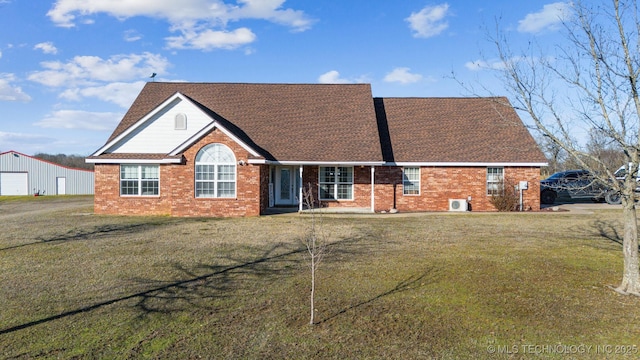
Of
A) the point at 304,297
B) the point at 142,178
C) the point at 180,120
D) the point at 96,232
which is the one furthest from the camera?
the point at 180,120

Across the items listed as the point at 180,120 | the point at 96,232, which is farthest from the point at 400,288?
the point at 180,120

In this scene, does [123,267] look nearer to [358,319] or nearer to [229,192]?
[358,319]

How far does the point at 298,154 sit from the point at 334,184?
2599 mm

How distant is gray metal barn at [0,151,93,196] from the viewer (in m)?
45.5

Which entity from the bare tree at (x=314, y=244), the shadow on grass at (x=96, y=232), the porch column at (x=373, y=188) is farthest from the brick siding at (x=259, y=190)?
the bare tree at (x=314, y=244)

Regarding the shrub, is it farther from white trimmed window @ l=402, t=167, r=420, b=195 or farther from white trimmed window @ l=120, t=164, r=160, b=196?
white trimmed window @ l=120, t=164, r=160, b=196

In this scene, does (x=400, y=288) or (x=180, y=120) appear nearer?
(x=400, y=288)

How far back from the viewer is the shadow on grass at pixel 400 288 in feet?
21.8

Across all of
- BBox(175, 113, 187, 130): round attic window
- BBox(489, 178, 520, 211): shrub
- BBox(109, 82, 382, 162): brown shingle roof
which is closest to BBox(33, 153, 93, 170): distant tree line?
BBox(109, 82, 382, 162): brown shingle roof

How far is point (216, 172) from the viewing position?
18938mm

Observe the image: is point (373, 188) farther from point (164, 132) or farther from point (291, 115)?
point (164, 132)

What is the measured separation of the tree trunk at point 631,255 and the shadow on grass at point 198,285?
5794 millimetres

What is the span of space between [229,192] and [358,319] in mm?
13560

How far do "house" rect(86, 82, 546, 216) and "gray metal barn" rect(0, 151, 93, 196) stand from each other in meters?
28.6
